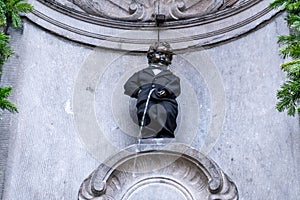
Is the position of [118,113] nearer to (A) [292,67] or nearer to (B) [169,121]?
(B) [169,121]

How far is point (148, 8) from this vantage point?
5.39 m

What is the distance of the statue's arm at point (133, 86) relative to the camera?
459cm

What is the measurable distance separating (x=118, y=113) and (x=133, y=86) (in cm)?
27

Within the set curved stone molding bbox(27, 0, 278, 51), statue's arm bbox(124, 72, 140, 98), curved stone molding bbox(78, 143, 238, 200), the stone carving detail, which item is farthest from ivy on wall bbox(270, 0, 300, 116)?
the stone carving detail

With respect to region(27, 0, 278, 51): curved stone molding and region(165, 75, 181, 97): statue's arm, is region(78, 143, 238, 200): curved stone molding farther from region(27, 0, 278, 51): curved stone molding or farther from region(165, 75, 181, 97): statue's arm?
region(27, 0, 278, 51): curved stone molding

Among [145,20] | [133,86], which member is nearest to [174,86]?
[133,86]

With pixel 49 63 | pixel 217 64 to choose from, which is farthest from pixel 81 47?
pixel 217 64

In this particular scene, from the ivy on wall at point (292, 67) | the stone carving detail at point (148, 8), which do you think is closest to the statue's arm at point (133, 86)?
the stone carving detail at point (148, 8)

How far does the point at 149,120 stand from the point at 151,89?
23 cm

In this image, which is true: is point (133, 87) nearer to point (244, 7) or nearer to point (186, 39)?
point (186, 39)

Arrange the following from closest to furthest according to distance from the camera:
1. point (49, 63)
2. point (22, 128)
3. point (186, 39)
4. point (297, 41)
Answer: point (297, 41) < point (22, 128) < point (49, 63) < point (186, 39)

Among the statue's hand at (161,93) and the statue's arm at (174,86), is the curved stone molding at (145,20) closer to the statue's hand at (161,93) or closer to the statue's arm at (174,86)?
the statue's arm at (174,86)

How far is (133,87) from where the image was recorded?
4613 millimetres

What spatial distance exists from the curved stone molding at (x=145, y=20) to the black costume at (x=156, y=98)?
0.54 metres
